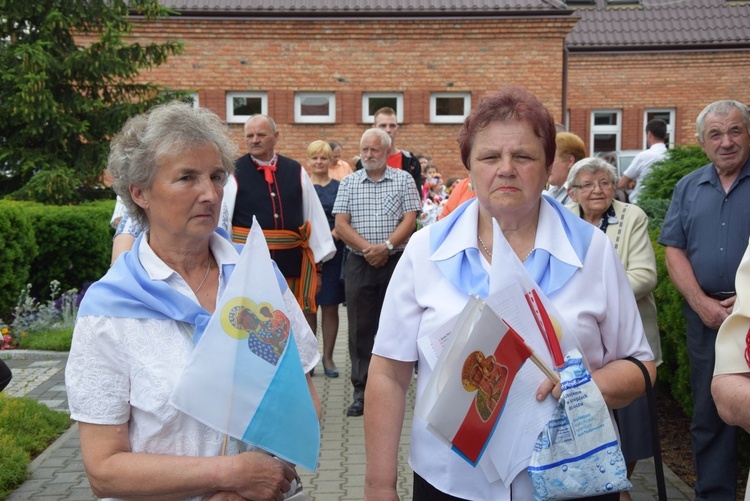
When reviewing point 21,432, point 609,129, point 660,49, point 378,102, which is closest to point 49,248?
point 21,432

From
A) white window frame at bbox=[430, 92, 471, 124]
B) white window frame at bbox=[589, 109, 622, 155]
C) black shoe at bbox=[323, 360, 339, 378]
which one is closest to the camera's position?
black shoe at bbox=[323, 360, 339, 378]

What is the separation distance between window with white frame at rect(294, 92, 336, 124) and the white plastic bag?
20497 mm

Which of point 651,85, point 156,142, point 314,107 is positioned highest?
point 651,85

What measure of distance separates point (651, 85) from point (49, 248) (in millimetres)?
20236

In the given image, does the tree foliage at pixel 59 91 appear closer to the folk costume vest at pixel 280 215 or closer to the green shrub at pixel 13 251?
the green shrub at pixel 13 251

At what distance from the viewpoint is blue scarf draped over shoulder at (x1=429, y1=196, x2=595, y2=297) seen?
2.72m

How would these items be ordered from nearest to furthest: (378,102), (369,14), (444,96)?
(369,14), (444,96), (378,102)

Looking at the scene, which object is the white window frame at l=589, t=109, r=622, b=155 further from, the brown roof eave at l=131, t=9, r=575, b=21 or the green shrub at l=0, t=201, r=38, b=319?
the green shrub at l=0, t=201, r=38, b=319

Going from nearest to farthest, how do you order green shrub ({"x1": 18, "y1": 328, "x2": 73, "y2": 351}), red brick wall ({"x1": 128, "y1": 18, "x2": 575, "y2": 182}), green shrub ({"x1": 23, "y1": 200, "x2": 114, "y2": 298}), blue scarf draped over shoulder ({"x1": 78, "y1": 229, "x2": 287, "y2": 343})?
blue scarf draped over shoulder ({"x1": 78, "y1": 229, "x2": 287, "y2": 343}) → green shrub ({"x1": 18, "y1": 328, "x2": 73, "y2": 351}) → green shrub ({"x1": 23, "y1": 200, "x2": 114, "y2": 298}) → red brick wall ({"x1": 128, "y1": 18, "x2": 575, "y2": 182})

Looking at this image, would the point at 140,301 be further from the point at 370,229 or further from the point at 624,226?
the point at 370,229

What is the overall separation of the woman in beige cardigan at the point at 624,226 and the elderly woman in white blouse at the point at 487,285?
2.34 m

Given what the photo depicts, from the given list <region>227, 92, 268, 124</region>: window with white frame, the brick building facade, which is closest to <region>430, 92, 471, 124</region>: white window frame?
the brick building facade

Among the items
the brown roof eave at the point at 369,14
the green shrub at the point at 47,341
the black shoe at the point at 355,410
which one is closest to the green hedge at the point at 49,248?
the green shrub at the point at 47,341

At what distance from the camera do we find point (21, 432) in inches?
251
